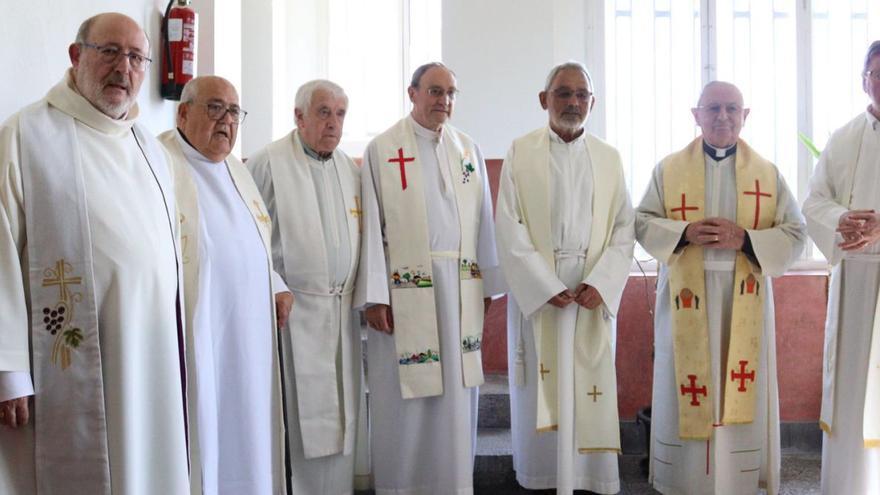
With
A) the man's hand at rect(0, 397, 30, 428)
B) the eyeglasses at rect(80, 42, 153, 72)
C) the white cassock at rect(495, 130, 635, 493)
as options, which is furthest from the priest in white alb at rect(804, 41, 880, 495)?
the man's hand at rect(0, 397, 30, 428)

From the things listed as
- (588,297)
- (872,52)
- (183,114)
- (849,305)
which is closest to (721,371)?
(849,305)

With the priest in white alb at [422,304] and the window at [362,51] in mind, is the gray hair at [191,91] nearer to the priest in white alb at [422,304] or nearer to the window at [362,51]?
the priest in white alb at [422,304]

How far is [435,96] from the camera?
453 centimetres

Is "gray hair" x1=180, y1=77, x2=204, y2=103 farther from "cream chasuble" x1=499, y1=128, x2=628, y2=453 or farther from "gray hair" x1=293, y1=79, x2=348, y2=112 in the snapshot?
"cream chasuble" x1=499, y1=128, x2=628, y2=453

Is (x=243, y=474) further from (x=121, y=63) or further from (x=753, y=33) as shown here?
(x=753, y=33)

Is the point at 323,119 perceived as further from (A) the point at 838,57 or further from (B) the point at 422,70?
(A) the point at 838,57

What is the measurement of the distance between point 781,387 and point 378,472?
120 inches

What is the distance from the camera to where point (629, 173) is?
709cm

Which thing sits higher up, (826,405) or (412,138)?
(412,138)

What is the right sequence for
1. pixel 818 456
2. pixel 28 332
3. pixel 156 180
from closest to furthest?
pixel 28 332
pixel 156 180
pixel 818 456

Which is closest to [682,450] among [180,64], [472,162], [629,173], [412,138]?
[472,162]

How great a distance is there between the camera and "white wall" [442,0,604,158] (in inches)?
271

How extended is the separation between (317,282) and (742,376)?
7.58ft

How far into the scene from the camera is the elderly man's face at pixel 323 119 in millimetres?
4344
